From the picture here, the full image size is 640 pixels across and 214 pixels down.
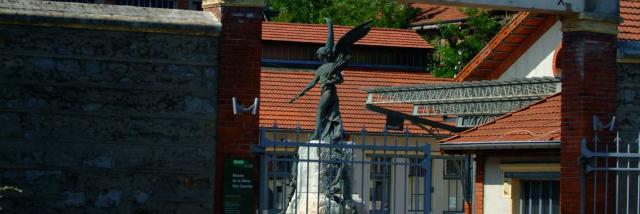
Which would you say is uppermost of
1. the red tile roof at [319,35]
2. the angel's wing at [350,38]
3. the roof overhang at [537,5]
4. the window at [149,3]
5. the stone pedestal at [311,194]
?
the window at [149,3]

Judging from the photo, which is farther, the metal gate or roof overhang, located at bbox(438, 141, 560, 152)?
roof overhang, located at bbox(438, 141, 560, 152)

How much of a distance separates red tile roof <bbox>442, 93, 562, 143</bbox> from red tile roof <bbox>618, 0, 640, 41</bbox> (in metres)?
2.09

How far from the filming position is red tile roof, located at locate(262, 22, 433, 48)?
3706 centimetres

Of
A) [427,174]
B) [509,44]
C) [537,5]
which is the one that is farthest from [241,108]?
[509,44]

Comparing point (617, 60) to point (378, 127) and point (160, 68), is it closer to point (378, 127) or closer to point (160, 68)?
point (160, 68)

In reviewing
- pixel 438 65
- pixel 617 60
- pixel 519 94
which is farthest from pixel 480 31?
pixel 617 60

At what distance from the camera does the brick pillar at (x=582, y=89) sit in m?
17.0

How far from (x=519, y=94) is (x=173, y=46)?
1053cm

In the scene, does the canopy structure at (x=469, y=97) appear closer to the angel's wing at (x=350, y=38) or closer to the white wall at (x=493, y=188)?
the white wall at (x=493, y=188)

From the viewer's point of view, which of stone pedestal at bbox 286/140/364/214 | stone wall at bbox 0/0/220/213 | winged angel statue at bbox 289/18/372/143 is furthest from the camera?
stone pedestal at bbox 286/140/364/214

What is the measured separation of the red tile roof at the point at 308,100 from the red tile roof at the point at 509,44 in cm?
437

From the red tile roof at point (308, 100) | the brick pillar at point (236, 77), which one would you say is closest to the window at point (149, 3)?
the red tile roof at point (308, 100)

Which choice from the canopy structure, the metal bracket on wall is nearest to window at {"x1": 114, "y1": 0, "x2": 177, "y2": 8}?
the canopy structure

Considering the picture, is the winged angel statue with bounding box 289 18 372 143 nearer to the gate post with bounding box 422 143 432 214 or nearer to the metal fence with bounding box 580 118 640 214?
the gate post with bounding box 422 143 432 214
